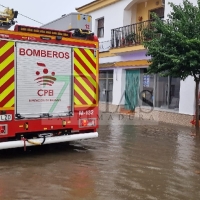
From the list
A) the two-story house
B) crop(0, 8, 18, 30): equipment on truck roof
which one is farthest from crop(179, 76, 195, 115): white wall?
crop(0, 8, 18, 30): equipment on truck roof

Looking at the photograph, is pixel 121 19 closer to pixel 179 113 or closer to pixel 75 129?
pixel 179 113

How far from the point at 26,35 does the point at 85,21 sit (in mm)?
1757

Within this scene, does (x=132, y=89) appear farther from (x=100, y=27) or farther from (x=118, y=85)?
(x=100, y=27)

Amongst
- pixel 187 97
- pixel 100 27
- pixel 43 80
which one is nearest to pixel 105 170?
pixel 43 80

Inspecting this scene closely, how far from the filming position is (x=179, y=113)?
13.2 m

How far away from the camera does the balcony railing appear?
50.7 feet

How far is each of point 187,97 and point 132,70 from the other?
4.28 meters

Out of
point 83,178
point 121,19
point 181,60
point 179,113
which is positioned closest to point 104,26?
point 121,19

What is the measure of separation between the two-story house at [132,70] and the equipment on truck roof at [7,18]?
729 cm

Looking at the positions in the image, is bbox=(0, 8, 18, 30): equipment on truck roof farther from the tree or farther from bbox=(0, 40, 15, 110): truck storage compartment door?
the tree

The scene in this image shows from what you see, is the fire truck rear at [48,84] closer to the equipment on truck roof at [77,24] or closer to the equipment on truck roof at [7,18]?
the equipment on truck roof at [77,24]

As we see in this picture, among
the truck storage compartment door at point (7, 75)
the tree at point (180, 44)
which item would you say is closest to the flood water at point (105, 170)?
the truck storage compartment door at point (7, 75)

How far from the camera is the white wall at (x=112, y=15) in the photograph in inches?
687

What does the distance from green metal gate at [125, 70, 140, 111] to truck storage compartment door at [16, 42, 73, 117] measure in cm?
920
